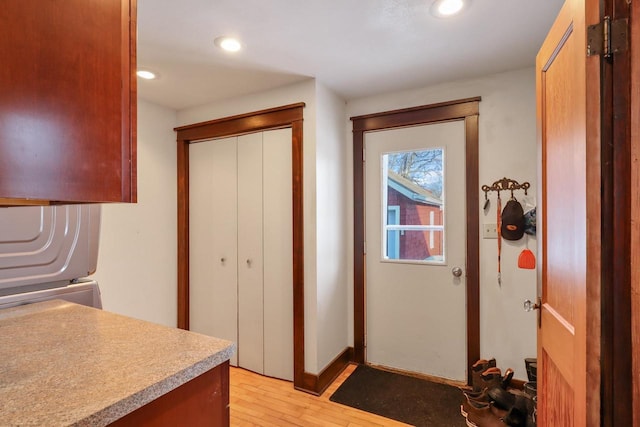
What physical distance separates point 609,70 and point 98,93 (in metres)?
1.28

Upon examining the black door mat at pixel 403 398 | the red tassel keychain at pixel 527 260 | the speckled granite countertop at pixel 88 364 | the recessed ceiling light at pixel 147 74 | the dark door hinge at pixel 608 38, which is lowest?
the black door mat at pixel 403 398

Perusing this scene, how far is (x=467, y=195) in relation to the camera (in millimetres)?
2383

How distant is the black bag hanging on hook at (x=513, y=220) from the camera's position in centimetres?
219

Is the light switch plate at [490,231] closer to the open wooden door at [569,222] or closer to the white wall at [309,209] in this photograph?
the open wooden door at [569,222]

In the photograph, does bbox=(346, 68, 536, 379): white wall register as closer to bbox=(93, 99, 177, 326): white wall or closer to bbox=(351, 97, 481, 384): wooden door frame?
bbox=(351, 97, 481, 384): wooden door frame

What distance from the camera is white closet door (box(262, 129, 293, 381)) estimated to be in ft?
8.18

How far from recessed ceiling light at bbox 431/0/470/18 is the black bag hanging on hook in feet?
4.33

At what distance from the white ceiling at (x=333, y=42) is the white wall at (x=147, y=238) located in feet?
1.48

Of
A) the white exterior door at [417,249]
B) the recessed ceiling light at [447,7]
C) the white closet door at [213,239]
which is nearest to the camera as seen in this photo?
the recessed ceiling light at [447,7]

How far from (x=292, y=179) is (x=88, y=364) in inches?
71.5

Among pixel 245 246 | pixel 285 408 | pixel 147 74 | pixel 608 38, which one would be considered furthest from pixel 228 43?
A: pixel 285 408

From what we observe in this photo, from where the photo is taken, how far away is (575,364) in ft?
3.23

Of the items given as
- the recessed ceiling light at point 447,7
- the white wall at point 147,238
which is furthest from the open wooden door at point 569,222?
the white wall at point 147,238

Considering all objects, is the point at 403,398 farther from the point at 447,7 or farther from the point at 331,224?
the point at 447,7
